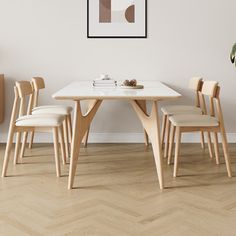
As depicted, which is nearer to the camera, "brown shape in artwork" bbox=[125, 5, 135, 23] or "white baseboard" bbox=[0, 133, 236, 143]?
"brown shape in artwork" bbox=[125, 5, 135, 23]

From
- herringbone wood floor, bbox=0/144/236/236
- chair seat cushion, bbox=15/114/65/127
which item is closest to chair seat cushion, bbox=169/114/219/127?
herringbone wood floor, bbox=0/144/236/236

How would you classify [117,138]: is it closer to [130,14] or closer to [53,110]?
[53,110]

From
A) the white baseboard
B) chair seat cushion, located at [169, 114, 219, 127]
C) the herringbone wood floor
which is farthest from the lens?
the white baseboard

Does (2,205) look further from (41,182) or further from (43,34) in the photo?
(43,34)

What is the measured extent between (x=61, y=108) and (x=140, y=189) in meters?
1.27

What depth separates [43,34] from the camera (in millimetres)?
4312

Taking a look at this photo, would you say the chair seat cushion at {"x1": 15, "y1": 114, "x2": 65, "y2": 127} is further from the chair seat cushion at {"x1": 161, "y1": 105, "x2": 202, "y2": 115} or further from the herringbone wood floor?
the chair seat cushion at {"x1": 161, "y1": 105, "x2": 202, "y2": 115}

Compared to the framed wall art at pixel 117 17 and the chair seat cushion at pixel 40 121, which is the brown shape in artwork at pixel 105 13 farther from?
the chair seat cushion at pixel 40 121

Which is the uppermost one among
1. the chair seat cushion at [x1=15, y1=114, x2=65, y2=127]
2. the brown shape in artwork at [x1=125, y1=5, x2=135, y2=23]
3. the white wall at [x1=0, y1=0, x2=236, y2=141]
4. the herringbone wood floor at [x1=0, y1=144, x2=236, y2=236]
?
the brown shape in artwork at [x1=125, y1=5, x2=135, y2=23]

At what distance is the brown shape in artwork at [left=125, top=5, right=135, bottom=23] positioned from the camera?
14.0ft

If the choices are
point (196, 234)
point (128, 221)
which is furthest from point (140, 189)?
point (196, 234)

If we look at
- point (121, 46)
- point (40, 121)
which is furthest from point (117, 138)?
point (40, 121)

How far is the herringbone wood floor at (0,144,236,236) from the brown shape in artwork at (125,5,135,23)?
59.8 inches

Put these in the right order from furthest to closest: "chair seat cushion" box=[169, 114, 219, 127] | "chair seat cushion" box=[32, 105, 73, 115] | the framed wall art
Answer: the framed wall art, "chair seat cushion" box=[32, 105, 73, 115], "chair seat cushion" box=[169, 114, 219, 127]
